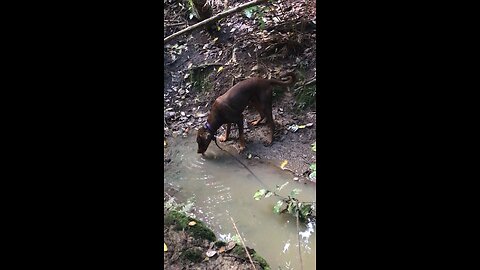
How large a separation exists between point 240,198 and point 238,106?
4.72ft

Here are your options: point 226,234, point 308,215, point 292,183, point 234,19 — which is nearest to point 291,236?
point 308,215

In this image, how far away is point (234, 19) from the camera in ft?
27.1

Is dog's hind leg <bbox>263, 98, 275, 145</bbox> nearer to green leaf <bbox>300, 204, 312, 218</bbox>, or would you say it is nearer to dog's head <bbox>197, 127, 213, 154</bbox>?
dog's head <bbox>197, 127, 213, 154</bbox>

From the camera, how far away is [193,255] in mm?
3771

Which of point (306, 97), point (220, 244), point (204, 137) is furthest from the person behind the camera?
point (306, 97)

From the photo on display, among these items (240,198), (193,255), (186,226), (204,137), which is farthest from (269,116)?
(193,255)

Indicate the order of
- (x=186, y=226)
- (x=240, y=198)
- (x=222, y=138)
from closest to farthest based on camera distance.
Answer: (x=186, y=226) < (x=240, y=198) < (x=222, y=138)

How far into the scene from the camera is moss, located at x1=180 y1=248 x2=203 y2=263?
374cm

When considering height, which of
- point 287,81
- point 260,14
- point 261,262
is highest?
point 260,14

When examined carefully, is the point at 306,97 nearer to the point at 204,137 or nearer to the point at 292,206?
the point at 204,137

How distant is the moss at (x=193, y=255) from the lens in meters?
3.74

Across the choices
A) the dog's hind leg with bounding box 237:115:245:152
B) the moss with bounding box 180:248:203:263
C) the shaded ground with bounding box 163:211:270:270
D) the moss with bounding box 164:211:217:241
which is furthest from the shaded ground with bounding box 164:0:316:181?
the moss with bounding box 180:248:203:263
